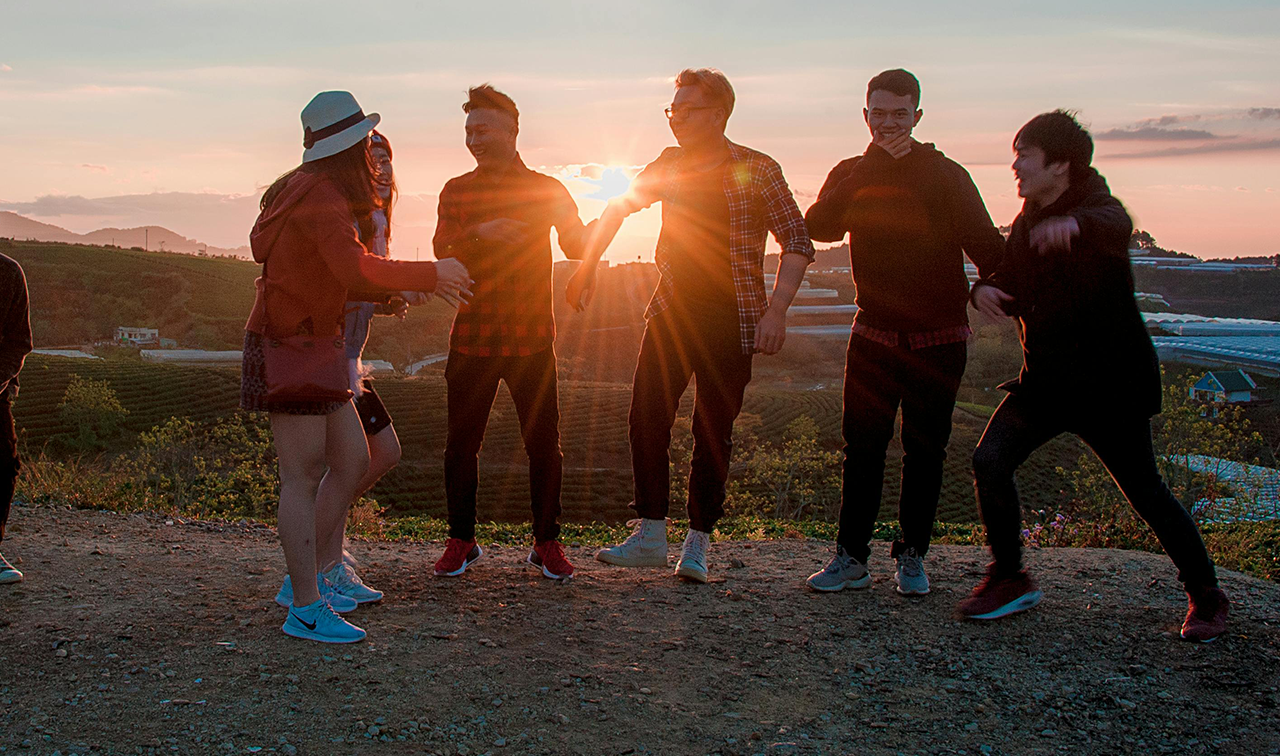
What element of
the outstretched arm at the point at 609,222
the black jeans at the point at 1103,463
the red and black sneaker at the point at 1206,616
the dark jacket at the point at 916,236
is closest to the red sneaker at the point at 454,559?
the outstretched arm at the point at 609,222

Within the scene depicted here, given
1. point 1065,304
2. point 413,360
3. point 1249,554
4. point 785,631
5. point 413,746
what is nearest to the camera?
point 413,746

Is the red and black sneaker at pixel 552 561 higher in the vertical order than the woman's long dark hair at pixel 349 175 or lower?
lower

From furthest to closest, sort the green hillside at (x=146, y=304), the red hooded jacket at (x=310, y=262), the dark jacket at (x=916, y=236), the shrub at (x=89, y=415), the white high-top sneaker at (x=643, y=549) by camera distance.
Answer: the green hillside at (x=146, y=304) < the shrub at (x=89, y=415) < the white high-top sneaker at (x=643, y=549) < the dark jacket at (x=916, y=236) < the red hooded jacket at (x=310, y=262)

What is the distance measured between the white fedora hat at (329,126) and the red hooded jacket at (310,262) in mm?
91

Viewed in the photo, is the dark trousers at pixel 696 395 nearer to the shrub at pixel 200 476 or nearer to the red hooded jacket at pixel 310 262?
the red hooded jacket at pixel 310 262

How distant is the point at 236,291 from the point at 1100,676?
303 ft

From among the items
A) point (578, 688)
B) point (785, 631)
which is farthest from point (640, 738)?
point (785, 631)

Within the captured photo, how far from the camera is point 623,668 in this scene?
9.72 ft

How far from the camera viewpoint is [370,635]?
3.11m

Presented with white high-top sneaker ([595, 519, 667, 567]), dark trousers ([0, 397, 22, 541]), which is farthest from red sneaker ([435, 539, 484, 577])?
dark trousers ([0, 397, 22, 541])

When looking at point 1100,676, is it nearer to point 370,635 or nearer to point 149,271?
point 370,635

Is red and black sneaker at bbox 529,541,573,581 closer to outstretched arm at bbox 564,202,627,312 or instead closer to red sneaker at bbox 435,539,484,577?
red sneaker at bbox 435,539,484,577

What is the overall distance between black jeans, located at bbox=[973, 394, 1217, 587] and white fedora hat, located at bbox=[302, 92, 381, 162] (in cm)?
228

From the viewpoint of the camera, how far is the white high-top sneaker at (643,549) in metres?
4.05
